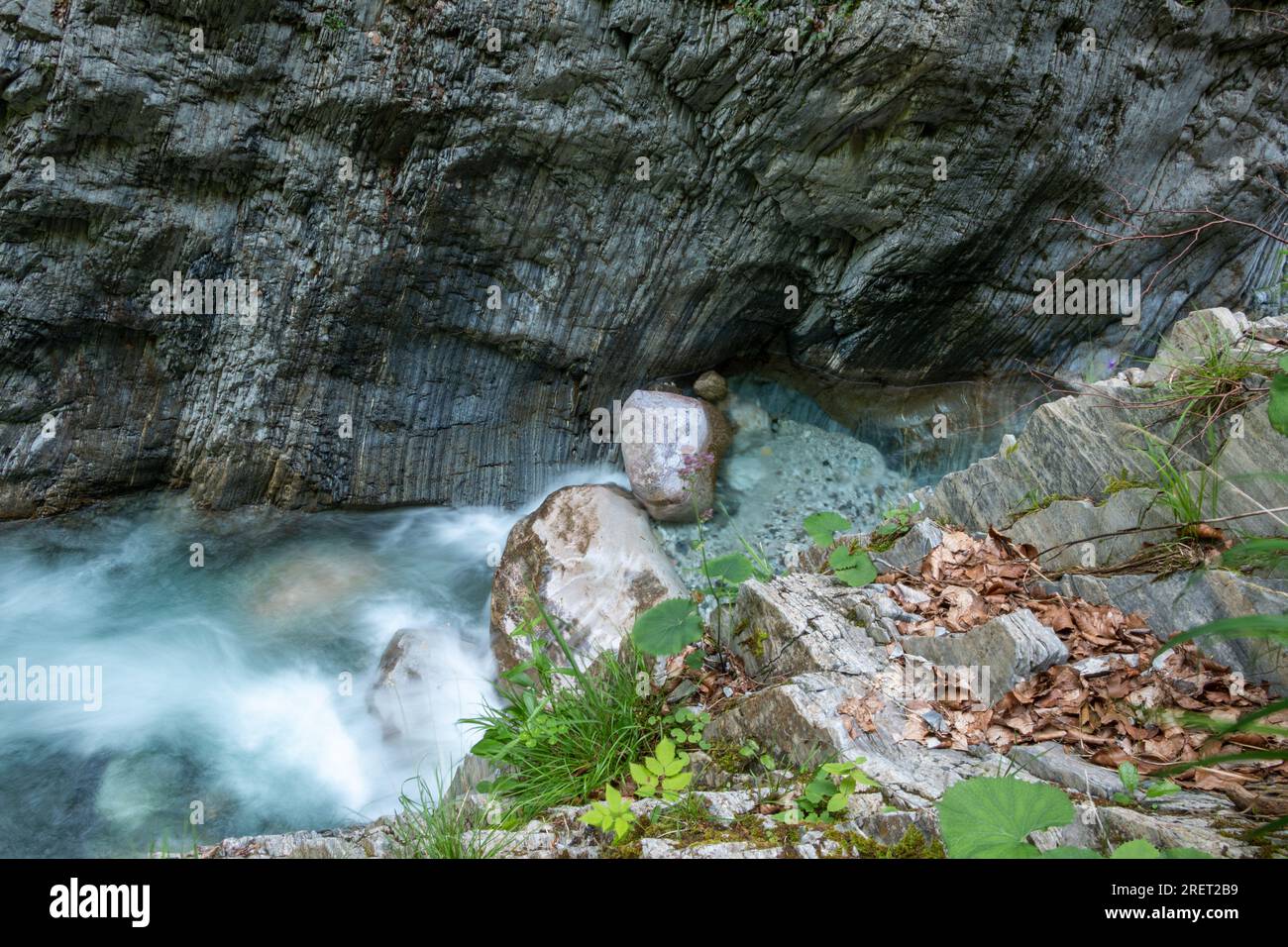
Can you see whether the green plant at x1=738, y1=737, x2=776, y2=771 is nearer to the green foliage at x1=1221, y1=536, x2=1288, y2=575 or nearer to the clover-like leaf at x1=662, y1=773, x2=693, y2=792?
the clover-like leaf at x1=662, y1=773, x2=693, y2=792

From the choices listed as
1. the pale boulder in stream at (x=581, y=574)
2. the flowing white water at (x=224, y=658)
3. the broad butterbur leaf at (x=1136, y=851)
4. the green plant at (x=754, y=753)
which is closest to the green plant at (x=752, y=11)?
the pale boulder in stream at (x=581, y=574)

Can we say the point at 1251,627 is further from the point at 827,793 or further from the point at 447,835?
the point at 447,835

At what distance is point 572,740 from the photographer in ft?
10.9

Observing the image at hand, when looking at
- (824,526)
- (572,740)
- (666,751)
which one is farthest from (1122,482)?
(572,740)

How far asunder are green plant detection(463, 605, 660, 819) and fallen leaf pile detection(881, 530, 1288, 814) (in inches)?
40.5

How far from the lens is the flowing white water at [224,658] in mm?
5457

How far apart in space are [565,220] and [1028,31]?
414 cm

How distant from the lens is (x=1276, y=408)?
2535mm

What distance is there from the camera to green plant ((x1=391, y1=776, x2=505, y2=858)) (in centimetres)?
263

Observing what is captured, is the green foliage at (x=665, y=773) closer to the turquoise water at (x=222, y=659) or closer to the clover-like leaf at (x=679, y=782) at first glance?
the clover-like leaf at (x=679, y=782)

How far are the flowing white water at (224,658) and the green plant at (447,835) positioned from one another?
1.44m

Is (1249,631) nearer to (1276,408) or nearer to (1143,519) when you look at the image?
(1276,408)

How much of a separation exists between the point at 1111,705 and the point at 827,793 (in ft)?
3.57

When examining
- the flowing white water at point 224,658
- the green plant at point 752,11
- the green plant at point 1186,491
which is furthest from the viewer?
the green plant at point 752,11
